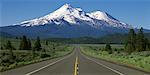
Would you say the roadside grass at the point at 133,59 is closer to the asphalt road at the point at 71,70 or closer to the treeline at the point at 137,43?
the asphalt road at the point at 71,70

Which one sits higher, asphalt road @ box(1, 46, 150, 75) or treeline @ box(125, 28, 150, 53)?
treeline @ box(125, 28, 150, 53)

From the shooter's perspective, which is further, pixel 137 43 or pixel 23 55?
pixel 137 43

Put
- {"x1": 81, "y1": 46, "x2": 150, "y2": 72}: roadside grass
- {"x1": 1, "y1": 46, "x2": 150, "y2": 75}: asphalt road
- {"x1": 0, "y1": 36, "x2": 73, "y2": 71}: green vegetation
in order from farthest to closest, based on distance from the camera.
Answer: {"x1": 0, "y1": 36, "x2": 73, "y2": 71}: green vegetation < {"x1": 81, "y1": 46, "x2": 150, "y2": 72}: roadside grass < {"x1": 1, "y1": 46, "x2": 150, "y2": 75}: asphalt road

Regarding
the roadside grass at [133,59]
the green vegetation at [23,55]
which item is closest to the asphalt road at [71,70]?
the roadside grass at [133,59]

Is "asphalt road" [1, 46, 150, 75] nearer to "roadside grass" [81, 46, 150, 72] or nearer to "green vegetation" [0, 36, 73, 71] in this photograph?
"roadside grass" [81, 46, 150, 72]

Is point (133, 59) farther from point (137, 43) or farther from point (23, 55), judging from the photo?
point (137, 43)

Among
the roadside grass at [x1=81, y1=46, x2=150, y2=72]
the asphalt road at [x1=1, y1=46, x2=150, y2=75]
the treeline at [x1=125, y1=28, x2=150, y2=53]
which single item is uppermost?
the treeline at [x1=125, y1=28, x2=150, y2=53]

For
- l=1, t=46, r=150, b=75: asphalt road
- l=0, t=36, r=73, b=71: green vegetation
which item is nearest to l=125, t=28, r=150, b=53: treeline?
l=0, t=36, r=73, b=71: green vegetation

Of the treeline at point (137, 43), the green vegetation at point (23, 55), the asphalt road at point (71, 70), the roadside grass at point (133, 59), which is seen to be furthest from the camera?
the treeline at point (137, 43)

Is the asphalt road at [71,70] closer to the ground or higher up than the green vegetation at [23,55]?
closer to the ground

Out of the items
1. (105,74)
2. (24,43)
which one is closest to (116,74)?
(105,74)

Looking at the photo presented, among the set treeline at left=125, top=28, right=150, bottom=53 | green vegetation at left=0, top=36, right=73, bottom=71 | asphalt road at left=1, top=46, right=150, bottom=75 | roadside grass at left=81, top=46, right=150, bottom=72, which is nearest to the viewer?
asphalt road at left=1, top=46, right=150, bottom=75

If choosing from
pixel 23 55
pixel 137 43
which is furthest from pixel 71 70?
pixel 137 43

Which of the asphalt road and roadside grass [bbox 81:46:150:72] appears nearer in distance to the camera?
the asphalt road
